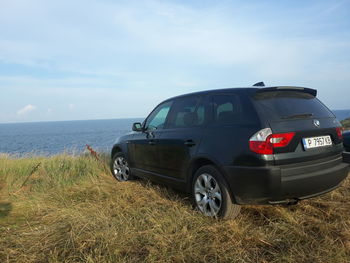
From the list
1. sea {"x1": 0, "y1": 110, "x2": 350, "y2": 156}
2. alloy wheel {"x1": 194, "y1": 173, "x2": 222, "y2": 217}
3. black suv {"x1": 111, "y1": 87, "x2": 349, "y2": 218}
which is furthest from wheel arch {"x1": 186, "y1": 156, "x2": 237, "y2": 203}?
sea {"x1": 0, "y1": 110, "x2": 350, "y2": 156}

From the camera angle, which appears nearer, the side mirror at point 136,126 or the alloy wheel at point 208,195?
the alloy wheel at point 208,195

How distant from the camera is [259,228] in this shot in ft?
10.6

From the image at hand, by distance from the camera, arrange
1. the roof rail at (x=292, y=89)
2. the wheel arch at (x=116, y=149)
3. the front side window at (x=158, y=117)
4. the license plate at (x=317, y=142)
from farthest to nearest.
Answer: the wheel arch at (x=116, y=149)
the front side window at (x=158, y=117)
the roof rail at (x=292, y=89)
the license plate at (x=317, y=142)

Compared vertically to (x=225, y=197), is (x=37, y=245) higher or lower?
lower

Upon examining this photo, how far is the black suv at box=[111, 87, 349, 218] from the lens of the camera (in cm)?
304

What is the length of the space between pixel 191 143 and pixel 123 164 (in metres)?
2.56

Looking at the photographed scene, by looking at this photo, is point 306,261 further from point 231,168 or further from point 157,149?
point 157,149

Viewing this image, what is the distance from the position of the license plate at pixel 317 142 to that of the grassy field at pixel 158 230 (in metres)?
0.90

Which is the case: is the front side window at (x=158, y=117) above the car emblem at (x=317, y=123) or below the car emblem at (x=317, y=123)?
above

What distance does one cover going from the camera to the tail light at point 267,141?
3.00 meters

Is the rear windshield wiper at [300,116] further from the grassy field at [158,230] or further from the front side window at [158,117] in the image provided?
the front side window at [158,117]

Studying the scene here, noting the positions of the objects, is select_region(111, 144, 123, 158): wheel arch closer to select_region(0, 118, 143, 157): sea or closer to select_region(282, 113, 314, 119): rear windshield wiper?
select_region(0, 118, 143, 157): sea

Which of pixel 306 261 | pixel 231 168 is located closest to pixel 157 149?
pixel 231 168

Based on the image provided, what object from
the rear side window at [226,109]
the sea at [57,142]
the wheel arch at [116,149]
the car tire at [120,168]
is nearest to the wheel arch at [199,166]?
the rear side window at [226,109]
